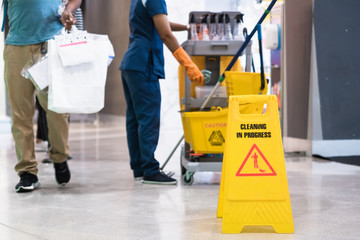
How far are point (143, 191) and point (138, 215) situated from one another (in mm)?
725

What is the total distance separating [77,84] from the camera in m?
3.25

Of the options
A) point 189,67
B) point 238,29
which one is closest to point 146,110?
point 189,67

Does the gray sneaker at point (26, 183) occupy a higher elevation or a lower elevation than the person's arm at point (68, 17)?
lower

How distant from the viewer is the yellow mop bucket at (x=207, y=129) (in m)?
3.57

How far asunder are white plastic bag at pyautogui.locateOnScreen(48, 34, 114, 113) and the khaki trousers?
0.66 feet

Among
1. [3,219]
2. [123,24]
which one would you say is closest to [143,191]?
[3,219]

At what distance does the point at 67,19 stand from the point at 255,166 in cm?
156

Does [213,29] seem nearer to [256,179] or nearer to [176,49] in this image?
[176,49]

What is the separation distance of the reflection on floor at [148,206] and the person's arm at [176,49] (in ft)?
2.34

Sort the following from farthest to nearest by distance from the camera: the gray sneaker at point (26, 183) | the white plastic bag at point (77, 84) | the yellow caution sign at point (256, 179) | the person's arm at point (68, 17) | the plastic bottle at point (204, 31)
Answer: the plastic bottle at point (204, 31)
the gray sneaker at point (26, 183)
the person's arm at point (68, 17)
the white plastic bag at point (77, 84)
the yellow caution sign at point (256, 179)

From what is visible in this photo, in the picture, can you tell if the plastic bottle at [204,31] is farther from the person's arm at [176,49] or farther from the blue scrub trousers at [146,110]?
the blue scrub trousers at [146,110]

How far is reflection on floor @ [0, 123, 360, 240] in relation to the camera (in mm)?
2396

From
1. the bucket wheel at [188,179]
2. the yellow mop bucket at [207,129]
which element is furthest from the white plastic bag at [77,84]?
the bucket wheel at [188,179]

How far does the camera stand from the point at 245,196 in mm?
2369
